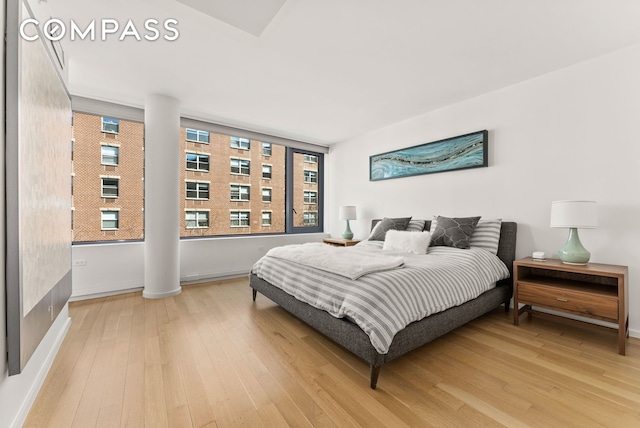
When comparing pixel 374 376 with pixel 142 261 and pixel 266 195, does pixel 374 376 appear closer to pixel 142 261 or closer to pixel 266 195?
pixel 142 261

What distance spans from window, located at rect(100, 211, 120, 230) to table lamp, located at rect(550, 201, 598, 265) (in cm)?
492

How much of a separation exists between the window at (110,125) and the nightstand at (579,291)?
494cm

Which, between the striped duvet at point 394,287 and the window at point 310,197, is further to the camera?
the window at point 310,197

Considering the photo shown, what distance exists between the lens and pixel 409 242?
10.0 feet

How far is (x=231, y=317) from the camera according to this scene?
8.78 feet

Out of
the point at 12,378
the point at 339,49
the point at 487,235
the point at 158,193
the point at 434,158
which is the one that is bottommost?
the point at 12,378

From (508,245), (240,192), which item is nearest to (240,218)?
(240,192)

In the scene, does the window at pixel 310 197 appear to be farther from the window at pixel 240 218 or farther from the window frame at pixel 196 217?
the window frame at pixel 196 217

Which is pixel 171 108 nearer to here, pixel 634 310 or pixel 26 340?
pixel 26 340

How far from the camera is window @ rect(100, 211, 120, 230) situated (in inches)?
137

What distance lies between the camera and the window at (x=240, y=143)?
4.70 metres

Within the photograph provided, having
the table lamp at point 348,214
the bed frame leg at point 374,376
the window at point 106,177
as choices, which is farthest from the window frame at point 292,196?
the bed frame leg at point 374,376

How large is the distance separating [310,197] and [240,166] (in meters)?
1.53

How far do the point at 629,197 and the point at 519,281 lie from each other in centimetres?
112
